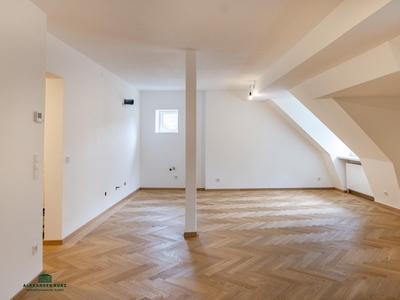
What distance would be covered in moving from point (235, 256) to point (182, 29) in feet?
8.94

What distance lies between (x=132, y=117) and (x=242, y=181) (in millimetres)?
3388

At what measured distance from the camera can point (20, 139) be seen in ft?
6.98

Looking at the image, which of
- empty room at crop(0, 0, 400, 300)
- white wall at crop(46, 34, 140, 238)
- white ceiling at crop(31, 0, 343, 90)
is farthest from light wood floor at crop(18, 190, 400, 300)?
white ceiling at crop(31, 0, 343, 90)

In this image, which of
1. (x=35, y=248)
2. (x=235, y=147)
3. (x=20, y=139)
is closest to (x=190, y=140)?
(x=20, y=139)

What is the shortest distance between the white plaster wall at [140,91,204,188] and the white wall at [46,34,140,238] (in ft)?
3.77

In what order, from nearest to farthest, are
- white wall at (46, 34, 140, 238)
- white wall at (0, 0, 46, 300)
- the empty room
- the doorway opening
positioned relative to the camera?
white wall at (0, 0, 46, 300) < the empty room < the doorway opening < white wall at (46, 34, 140, 238)

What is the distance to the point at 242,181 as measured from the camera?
6723mm

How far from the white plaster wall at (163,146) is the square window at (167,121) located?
0.43 feet

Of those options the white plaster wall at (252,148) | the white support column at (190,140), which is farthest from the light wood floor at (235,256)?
the white plaster wall at (252,148)

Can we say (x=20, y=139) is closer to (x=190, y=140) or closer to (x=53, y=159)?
(x=53, y=159)

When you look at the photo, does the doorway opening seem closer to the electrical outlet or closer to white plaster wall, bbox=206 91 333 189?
the electrical outlet

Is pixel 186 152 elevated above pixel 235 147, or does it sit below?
below

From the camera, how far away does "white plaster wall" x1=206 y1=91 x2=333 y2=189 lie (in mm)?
6652

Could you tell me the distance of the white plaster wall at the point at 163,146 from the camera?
22.4ft
